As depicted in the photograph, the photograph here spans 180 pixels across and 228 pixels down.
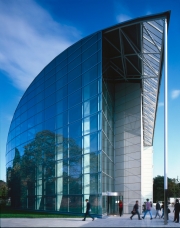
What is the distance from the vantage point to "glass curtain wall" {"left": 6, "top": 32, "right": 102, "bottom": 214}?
87.2 feet

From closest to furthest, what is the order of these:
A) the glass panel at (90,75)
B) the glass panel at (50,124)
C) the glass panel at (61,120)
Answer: the glass panel at (90,75), the glass panel at (61,120), the glass panel at (50,124)

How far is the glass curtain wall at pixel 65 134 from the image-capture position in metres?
26.6

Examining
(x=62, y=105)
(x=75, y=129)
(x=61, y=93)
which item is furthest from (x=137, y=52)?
(x=75, y=129)

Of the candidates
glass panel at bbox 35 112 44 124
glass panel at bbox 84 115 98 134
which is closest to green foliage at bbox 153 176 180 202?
glass panel at bbox 35 112 44 124

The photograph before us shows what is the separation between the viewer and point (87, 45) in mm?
29047

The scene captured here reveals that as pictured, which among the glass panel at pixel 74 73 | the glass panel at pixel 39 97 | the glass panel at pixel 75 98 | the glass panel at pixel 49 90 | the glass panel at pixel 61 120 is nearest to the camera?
the glass panel at pixel 75 98

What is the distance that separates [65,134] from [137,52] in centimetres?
970

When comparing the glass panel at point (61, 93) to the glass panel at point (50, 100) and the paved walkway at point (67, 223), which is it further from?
the paved walkway at point (67, 223)

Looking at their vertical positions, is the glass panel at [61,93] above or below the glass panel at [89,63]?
below

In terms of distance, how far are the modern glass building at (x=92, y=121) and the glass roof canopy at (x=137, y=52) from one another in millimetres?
77

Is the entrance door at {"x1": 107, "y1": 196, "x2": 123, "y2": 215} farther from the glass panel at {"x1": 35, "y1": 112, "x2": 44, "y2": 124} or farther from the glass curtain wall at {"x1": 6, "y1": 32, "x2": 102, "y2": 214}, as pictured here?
the glass panel at {"x1": 35, "y1": 112, "x2": 44, "y2": 124}

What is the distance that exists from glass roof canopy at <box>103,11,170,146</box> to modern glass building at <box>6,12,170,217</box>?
0.08 m

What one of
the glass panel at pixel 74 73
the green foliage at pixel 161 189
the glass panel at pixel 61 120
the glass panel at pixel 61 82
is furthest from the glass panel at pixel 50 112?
the green foliage at pixel 161 189

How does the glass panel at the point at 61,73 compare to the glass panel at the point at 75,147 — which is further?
the glass panel at the point at 61,73
